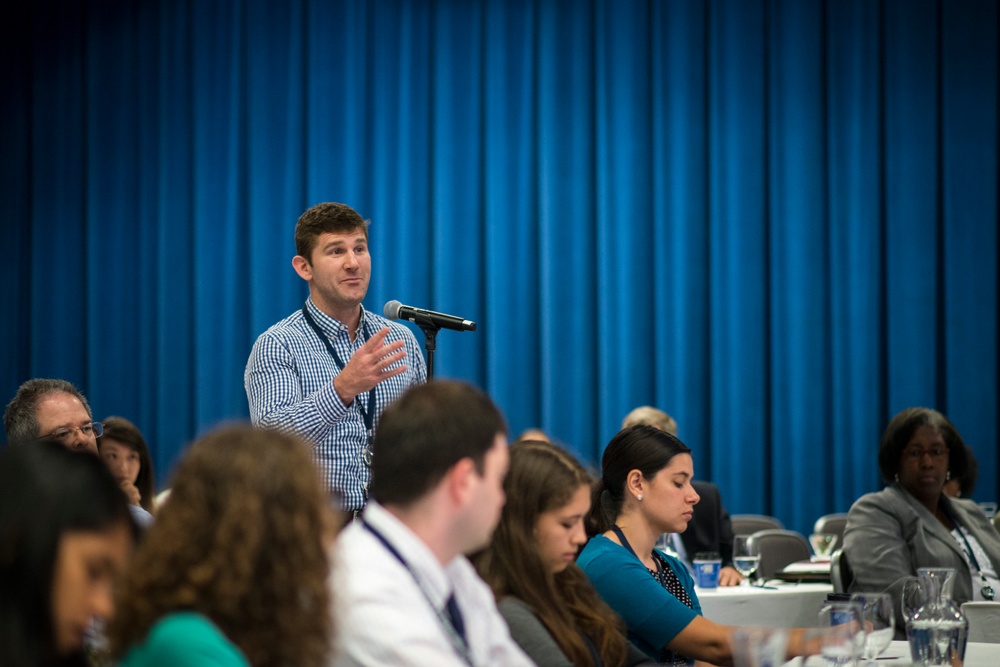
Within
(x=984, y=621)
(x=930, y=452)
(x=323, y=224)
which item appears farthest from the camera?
(x=930, y=452)

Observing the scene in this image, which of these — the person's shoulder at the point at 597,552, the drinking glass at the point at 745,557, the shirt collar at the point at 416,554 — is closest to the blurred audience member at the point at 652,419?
the drinking glass at the point at 745,557

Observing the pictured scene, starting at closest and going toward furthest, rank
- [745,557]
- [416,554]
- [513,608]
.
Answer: [416,554], [513,608], [745,557]

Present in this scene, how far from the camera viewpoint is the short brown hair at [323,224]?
3.27 metres

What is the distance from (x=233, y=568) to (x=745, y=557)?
361cm

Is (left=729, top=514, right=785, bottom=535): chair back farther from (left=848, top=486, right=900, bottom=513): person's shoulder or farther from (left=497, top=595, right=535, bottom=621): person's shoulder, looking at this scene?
(left=497, top=595, right=535, bottom=621): person's shoulder

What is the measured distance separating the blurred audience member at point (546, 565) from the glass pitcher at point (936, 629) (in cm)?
68

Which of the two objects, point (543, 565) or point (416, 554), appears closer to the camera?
point (416, 554)

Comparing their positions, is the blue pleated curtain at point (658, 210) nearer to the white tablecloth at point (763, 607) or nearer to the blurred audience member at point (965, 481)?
the blurred audience member at point (965, 481)

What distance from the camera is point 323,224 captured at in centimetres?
327

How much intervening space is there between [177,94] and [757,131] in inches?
149

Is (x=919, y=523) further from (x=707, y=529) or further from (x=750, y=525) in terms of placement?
(x=750, y=525)

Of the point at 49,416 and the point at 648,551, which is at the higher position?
the point at 49,416

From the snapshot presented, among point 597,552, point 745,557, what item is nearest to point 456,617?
point 597,552

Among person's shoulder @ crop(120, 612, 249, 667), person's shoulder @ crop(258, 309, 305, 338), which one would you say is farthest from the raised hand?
person's shoulder @ crop(120, 612, 249, 667)
